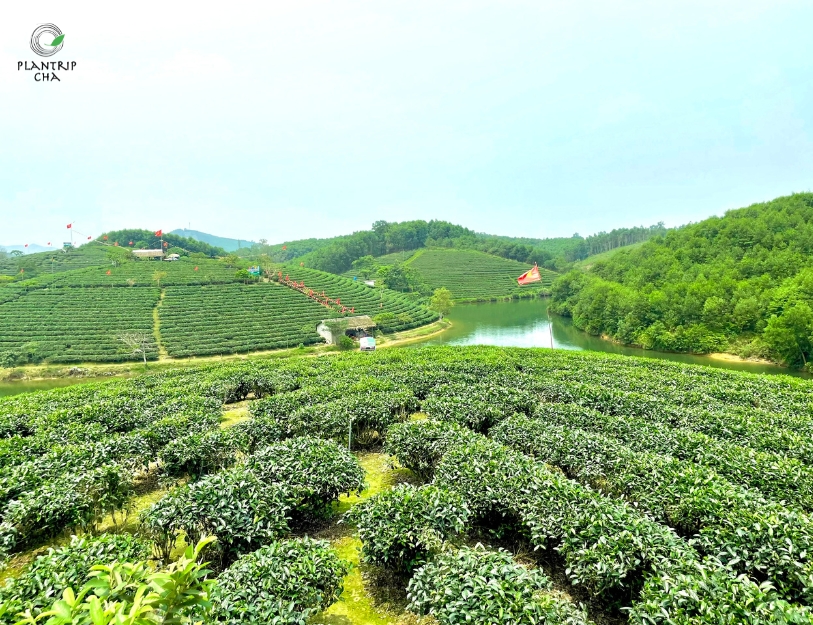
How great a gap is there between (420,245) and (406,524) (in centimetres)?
14286

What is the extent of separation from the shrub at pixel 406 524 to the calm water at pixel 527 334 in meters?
25.9

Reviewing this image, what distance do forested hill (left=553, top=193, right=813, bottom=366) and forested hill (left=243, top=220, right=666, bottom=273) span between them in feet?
198

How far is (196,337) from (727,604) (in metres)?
45.7

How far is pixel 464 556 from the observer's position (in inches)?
204

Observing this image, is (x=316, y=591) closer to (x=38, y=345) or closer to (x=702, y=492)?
(x=702, y=492)

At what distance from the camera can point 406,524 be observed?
6148 mm

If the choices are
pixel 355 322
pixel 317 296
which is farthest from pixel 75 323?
pixel 355 322

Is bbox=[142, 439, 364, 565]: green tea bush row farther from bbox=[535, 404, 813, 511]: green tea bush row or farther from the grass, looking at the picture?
bbox=[535, 404, 813, 511]: green tea bush row

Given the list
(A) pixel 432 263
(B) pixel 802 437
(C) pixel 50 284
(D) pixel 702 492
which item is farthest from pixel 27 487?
(A) pixel 432 263

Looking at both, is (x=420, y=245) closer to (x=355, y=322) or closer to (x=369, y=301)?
(x=369, y=301)

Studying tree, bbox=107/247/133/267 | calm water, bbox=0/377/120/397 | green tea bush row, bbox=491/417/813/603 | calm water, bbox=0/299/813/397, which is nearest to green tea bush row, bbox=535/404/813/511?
green tea bush row, bbox=491/417/813/603

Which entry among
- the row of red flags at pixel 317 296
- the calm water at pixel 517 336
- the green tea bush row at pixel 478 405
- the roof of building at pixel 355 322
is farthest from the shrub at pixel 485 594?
the row of red flags at pixel 317 296

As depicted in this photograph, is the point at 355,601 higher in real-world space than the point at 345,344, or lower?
higher

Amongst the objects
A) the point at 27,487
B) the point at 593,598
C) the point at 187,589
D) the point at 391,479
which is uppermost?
the point at 187,589
